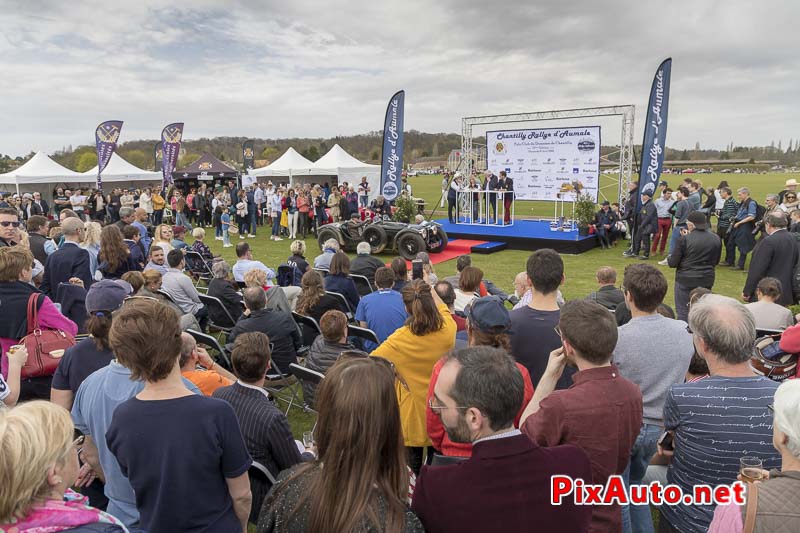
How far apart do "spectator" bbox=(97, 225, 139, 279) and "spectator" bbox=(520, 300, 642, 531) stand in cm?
513

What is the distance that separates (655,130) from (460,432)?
1127cm

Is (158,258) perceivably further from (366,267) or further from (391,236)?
(391,236)

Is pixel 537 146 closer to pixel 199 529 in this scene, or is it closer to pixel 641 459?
pixel 641 459

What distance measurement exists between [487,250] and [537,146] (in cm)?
519

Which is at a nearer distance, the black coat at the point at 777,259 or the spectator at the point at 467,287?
the spectator at the point at 467,287

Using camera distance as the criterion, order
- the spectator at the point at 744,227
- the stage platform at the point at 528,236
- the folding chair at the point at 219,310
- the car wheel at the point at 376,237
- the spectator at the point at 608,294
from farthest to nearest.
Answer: the stage platform at the point at 528,236 → the car wheel at the point at 376,237 → the spectator at the point at 744,227 → the folding chair at the point at 219,310 → the spectator at the point at 608,294

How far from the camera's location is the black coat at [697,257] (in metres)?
5.69

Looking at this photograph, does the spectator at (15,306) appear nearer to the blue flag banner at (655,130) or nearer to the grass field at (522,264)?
the grass field at (522,264)

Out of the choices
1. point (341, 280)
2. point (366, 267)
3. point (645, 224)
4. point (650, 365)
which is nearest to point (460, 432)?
point (650, 365)

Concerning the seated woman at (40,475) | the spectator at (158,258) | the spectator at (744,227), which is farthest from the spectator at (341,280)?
the spectator at (744,227)

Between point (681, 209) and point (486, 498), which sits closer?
point (486, 498)

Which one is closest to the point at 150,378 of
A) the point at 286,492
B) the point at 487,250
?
the point at 286,492

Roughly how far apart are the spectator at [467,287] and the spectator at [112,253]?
378 cm

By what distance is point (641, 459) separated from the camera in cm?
233
